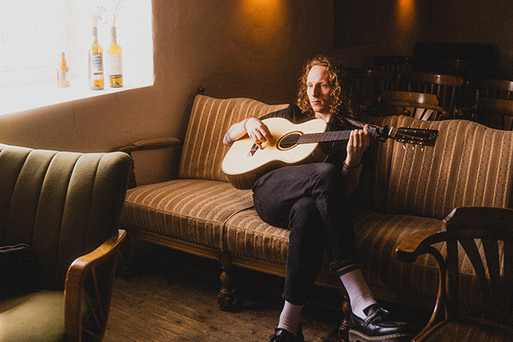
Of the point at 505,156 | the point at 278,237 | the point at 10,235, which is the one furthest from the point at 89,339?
the point at 505,156

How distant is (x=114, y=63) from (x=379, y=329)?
1915 millimetres

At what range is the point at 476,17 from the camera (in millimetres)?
7664

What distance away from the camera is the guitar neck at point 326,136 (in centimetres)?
182

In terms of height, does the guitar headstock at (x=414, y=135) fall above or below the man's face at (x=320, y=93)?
below

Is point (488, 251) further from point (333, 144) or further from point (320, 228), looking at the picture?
point (333, 144)

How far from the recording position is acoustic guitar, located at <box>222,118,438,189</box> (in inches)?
75.0

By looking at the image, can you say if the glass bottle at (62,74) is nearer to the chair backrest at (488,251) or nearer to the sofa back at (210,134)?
the sofa back at (210,134)

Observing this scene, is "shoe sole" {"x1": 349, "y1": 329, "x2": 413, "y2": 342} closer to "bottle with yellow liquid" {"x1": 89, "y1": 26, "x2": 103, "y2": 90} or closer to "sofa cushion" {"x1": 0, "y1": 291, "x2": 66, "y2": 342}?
"sofa cushion" {"x1": 0, "y1": 291, "x2": 66, "y2": 342}

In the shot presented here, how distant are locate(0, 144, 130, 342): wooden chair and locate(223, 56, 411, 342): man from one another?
0.64 meters

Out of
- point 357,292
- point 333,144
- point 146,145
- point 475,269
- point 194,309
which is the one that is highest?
point 333,144

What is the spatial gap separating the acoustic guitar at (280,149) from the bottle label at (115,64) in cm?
A: 84

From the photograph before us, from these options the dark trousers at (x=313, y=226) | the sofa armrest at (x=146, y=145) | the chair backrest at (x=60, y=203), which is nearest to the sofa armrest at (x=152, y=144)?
the sofa armrest at (x=146, y=145)

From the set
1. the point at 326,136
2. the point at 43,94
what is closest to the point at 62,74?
the point at 43,94

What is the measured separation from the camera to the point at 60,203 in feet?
4.92
